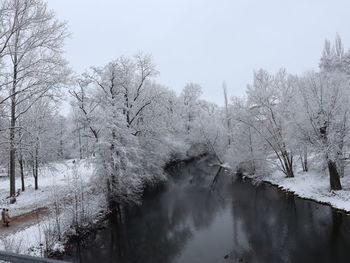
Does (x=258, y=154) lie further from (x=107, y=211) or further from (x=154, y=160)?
(x=107, y=211)

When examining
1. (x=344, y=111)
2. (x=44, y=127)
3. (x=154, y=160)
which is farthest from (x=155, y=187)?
(x=344, y=111)

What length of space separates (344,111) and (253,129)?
543 inches

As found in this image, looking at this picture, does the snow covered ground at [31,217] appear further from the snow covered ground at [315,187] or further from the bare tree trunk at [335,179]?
the bare tree trunk at [335,179]

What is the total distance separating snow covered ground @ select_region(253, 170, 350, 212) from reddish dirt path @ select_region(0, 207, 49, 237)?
18947mm

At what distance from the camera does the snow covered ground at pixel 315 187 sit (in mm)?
19997

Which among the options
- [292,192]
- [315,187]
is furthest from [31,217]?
[315,187]

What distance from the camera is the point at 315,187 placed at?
23594 millimetres

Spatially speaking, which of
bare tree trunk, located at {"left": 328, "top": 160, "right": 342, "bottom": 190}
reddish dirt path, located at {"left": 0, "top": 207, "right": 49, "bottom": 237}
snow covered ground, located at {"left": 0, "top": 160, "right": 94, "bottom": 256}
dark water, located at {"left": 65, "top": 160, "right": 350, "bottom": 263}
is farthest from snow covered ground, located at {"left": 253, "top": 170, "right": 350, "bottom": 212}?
reddish dirt path, located at {"left": 0, "top": 207, "right": 49, "bottom": 237}

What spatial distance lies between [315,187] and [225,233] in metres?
10.6

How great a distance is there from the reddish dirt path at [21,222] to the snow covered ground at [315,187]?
18.9 m

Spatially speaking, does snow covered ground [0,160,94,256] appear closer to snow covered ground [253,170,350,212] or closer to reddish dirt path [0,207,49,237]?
reddish dirt path [0,207,49,237]

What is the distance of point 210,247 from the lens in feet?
49.9

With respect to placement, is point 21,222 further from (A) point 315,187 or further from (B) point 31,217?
(A) point 315,187

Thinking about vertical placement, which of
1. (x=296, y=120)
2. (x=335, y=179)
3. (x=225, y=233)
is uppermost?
(x=296, y=120)
